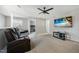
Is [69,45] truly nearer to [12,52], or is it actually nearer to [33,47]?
[33,47]

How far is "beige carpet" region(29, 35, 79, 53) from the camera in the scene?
1.72 metres

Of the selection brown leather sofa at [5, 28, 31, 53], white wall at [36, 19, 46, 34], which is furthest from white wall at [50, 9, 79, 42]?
brown leather sofa at [5, 28, 31, 53]

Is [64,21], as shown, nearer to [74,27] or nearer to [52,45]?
[74,27]

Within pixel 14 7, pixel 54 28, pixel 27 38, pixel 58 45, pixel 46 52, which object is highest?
pixel 14 7

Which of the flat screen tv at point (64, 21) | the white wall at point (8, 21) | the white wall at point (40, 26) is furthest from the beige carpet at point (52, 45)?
the white wall at point (8, 21)

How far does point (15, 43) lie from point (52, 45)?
78 cm

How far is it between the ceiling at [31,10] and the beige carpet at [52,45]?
51cm

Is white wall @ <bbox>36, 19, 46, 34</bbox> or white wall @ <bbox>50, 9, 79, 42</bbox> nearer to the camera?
white wall @ <bbox>50, 9, 79, 42</bbox>

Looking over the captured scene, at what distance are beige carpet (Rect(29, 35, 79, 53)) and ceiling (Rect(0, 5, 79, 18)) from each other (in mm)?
506

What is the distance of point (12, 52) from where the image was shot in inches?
68.6

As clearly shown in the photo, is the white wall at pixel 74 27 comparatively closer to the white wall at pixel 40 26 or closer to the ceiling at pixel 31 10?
the ceiling at pixel 31 10

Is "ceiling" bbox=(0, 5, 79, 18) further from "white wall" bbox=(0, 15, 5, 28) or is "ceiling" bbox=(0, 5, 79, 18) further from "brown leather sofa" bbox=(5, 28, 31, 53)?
"brown leather sofa" bbox=(5, 28, 31, 53)
